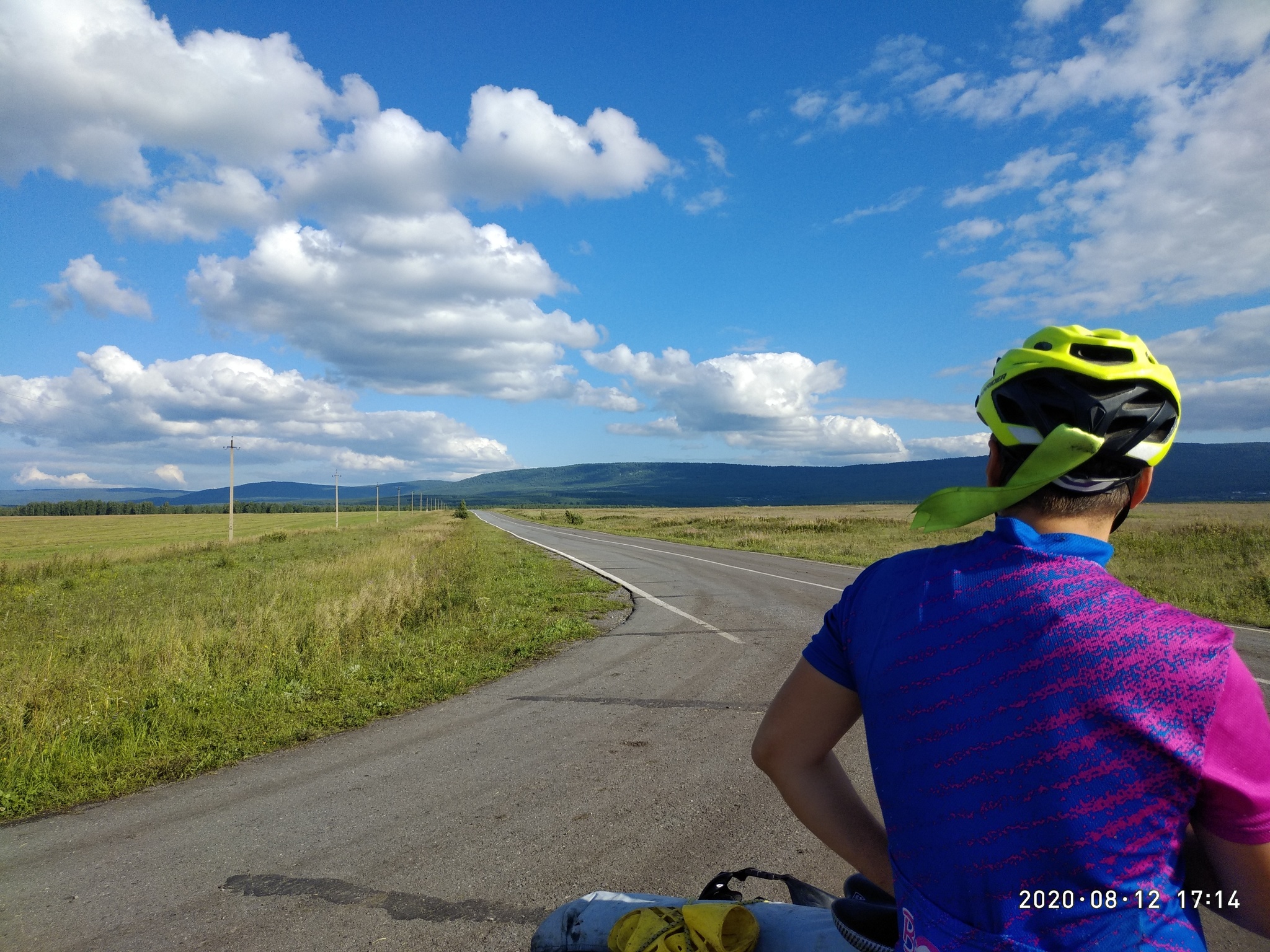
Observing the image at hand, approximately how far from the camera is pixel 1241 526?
84.3 ft

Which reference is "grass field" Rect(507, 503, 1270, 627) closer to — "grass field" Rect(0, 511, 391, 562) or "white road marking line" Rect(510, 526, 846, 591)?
"white road marking line" Rect(510, 526, 846, 591)

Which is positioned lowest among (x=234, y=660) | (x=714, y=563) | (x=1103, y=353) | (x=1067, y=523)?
(x=714, y=563)

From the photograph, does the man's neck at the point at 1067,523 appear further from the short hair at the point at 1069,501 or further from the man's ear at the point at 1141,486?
the man's ear at the point at 1141,486

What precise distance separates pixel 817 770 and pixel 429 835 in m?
3.09

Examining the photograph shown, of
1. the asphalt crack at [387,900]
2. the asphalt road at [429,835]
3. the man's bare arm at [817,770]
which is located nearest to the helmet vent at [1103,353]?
the man's bare arm at [817,770]

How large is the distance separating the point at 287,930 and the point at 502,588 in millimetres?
11980

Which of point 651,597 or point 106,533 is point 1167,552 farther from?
point 106,533

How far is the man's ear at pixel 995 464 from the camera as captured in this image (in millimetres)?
1522

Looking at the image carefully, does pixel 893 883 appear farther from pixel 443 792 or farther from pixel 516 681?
pixel 516 681

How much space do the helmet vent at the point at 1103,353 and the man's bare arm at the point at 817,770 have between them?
2.95 feet

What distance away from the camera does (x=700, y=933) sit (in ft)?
6.20

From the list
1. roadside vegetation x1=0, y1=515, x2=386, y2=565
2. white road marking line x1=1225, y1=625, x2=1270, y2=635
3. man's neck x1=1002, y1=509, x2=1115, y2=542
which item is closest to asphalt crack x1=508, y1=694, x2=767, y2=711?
man's neck x1=1002, y1=509, x2=1115, y2=542

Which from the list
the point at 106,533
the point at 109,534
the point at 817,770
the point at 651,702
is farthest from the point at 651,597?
the point at 106,533

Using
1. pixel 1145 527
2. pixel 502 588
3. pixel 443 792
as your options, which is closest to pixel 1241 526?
pixel 1145 527
